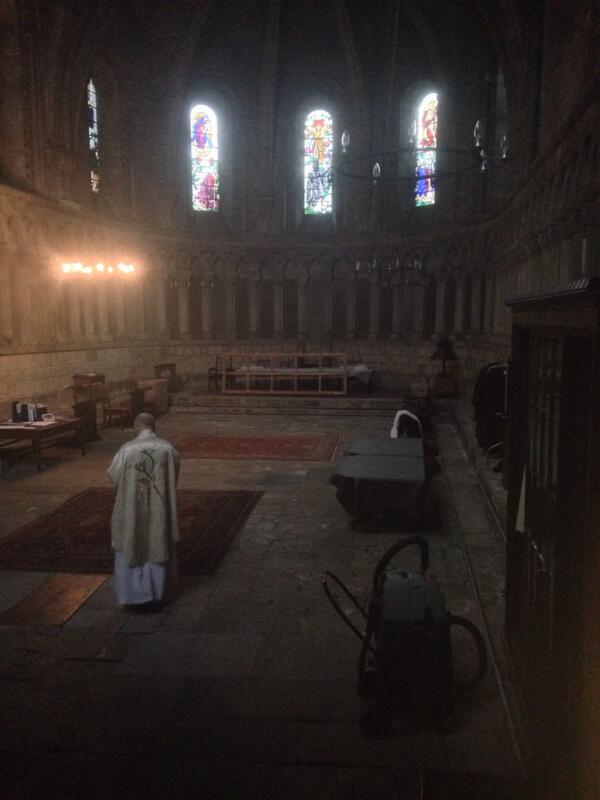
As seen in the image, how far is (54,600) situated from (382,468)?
381 centimetres

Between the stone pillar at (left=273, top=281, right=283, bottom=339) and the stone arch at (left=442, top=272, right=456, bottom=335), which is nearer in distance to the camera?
the stone arch at (left=442, top=272, right=456, bottom=335)

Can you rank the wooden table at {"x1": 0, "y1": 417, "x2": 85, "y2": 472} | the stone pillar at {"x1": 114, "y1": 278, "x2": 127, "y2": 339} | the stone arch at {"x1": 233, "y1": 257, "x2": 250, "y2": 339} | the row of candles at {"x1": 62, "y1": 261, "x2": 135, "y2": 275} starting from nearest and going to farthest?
the wooden table at {"x1": 0, "y1": 417, "x2": 85, "y2": 472} < the row of candles at {"x1": 62, "y1": 261, "x2": 135, "y2": 275} < the stone pillar at {"x1": 114, "y1": 278, "x2": 127, "y2": 339} < the stone arch at {"x1": 233, "y1": 257, "x2": 250, "y2": 339}

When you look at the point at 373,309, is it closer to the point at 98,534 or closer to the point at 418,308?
the point at 418,308

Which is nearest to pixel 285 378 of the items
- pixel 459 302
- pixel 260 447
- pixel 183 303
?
pixel 183 303

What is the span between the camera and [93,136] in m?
17.2

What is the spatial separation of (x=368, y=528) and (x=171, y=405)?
1088 centimetres

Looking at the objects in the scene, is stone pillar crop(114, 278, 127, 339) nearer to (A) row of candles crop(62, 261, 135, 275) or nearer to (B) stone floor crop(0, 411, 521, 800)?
(A) row of candles crop(62, 261, 135, 275)

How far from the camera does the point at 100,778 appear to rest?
125 inches

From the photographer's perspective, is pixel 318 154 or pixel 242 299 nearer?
pixel 318 154

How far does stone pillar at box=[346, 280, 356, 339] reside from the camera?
68.0ft

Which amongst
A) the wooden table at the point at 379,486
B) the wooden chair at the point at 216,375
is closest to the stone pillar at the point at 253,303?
the wooden chair at the point at 216,375

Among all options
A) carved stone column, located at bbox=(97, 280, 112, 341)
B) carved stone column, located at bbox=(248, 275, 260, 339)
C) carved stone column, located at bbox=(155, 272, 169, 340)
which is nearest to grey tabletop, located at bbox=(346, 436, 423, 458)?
carved stone column, located at bbox=(97, 280, 112, 341)

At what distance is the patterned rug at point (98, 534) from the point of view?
6.18 metres

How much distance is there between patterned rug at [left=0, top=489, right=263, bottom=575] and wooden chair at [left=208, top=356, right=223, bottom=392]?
359 inches
